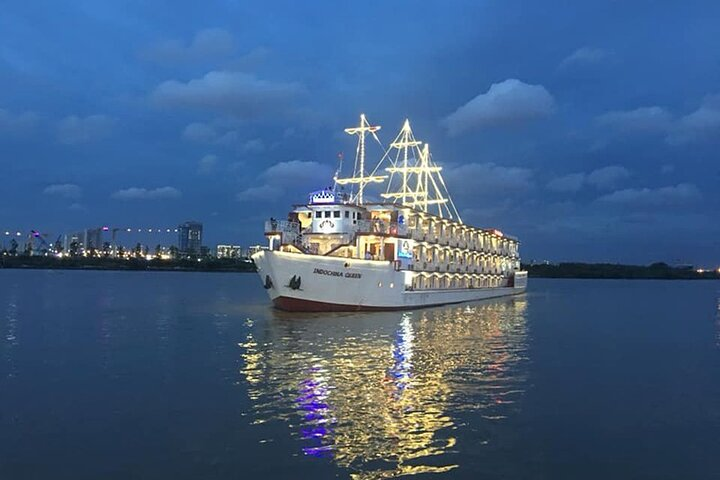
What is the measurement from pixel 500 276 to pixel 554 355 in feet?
203

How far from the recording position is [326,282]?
142ft

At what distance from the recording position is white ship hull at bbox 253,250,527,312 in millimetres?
42250

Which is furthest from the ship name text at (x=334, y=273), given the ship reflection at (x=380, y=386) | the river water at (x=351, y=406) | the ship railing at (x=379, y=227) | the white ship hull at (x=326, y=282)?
the river water at (x=351, y=406)

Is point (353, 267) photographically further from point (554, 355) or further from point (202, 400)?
point (202, 400)

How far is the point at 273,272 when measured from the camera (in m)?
43.0

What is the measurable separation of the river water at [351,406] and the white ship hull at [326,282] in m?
8.71

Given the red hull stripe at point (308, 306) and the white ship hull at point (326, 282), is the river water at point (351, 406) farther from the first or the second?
the red hull stripe at point (308, 306)

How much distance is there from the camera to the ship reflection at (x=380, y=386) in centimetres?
1291

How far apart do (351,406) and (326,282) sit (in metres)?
26.7

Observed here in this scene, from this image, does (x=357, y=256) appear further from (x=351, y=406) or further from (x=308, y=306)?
(x=351, y=406)

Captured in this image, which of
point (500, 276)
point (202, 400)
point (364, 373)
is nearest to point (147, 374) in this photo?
point (202, 400)

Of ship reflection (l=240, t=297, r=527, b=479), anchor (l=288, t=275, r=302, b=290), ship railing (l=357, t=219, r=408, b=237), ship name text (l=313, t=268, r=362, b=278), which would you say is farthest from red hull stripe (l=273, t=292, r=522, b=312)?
ship railing (l=357, t=219, r=408, b=237)

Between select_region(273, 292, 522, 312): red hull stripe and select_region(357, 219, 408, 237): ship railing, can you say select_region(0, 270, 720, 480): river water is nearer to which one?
select_region(273, 292, 522, 312): red hull stripe

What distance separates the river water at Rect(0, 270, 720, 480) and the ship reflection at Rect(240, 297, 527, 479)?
80mm
